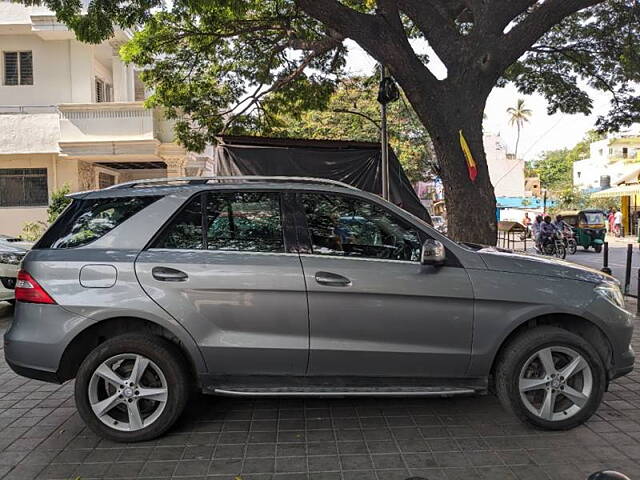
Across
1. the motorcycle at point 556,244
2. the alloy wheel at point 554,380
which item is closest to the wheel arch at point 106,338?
the alloy wheel at point 554,380

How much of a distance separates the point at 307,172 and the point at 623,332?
656 centimetres

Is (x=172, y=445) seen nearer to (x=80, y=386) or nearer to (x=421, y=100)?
(x=80, y=386)

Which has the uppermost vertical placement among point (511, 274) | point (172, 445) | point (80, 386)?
point (511, 274)

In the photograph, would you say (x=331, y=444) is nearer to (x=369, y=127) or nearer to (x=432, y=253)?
(x=432, y=253)

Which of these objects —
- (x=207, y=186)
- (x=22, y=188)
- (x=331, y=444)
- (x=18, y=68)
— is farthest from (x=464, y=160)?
(x=18, y=68)

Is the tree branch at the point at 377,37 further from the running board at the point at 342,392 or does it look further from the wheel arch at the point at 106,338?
the wheel arch at the point at 106,338

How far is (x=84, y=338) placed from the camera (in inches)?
154

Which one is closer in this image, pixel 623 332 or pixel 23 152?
pixel 623 332

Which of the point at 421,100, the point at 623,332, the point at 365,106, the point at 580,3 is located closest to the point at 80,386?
the point at 623,332

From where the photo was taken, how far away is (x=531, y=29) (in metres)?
6.61

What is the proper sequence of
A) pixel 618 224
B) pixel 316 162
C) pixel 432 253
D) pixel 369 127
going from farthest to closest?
pixel 618 224, pixel 369 127, pixel 316 162, pixel 432 253

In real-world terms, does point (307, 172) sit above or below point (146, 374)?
above

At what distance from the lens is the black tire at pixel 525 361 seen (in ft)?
12.7

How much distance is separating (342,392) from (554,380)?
1497 millimetres
